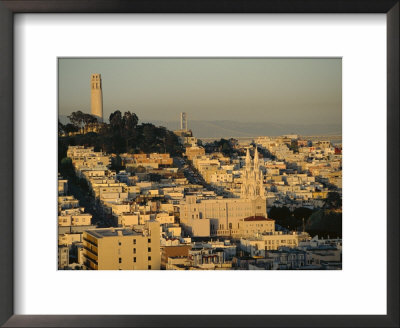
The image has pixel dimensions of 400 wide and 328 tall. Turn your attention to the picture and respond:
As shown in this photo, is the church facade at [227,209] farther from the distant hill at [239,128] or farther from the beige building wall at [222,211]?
the distant hill at [239,128]

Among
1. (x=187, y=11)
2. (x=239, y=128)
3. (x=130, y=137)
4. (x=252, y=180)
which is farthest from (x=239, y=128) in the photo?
(x=187, y=11)

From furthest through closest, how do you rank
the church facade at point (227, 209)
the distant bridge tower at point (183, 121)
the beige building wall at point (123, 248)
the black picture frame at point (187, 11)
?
the distant bridge tower at point (183, 121) < the church facade at point (227, 209) < the beige building wall at point (123, 248) < the black picture frame at point (187, 11)

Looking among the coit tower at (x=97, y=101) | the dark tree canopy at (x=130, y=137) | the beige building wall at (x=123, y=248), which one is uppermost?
the coit tower at (x=97, y=101)

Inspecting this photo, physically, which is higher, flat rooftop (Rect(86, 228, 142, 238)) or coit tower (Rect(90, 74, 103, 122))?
coit tower (Rect(90, 74, 103, 122))

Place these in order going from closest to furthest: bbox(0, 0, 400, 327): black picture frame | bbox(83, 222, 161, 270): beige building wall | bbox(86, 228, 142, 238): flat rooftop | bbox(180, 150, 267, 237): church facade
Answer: bbox(0, 0, 400, 327): black picture frame, bbox(83, 222, 161, 270): beige building wall, bbox(86, 228, 142, 238): flat rooftop, bbox(180, 150, 267, 237): church facade

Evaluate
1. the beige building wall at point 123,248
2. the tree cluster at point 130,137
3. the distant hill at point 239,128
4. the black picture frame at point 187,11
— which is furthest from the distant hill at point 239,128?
the black picture frame at point 187,11

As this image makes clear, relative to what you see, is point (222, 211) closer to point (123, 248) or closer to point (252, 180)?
point (252, 180)

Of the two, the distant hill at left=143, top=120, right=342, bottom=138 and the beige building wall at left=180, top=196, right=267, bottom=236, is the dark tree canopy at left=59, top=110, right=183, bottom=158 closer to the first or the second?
the distant hill at left=143, top=120, right=342, bottom=138

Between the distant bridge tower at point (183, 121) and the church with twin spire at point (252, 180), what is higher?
the distant bridge tower at point (183, 121)

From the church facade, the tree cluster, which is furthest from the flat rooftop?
the tree cluster
